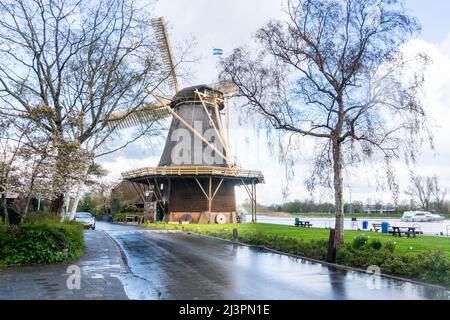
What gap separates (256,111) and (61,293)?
10706mm

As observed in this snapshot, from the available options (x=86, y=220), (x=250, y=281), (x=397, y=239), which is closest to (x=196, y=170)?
(x=86, y=220)

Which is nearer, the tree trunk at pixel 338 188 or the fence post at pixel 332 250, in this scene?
the fence post at pixel 332 250

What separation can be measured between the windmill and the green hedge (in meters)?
26.3

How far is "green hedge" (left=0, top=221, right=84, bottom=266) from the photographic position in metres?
12.3

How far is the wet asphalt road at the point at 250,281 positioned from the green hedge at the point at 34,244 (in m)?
2.33

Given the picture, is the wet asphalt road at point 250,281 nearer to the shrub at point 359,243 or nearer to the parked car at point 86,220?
the shrub at point 359,243

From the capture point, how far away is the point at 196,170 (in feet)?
130

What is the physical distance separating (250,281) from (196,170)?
29.6 m

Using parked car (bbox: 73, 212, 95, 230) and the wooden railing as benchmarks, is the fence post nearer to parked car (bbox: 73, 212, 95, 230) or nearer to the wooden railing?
parked car (bbox: 73, 212, 95, 230)

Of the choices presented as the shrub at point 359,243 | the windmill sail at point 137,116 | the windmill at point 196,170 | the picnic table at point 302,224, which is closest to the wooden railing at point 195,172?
the windmill at point 196,170

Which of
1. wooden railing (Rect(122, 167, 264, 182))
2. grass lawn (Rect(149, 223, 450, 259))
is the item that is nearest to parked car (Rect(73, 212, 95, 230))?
wooden railing (Rect(122, 167, 264, 182))

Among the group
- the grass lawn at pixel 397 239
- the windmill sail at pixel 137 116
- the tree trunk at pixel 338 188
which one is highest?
the windmill sail at pixel 137 116

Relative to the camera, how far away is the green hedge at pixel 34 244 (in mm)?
12328
